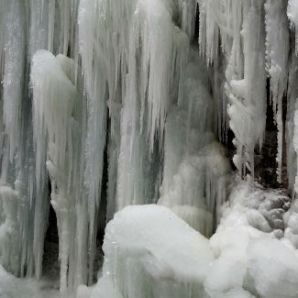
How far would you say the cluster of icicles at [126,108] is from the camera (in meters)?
3.76

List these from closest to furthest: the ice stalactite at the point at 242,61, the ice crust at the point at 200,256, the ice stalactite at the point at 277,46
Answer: the ice crust at the point at 200,256
the ice stalactite at the point at 277,46
the ice stalactite at the point at 242,61

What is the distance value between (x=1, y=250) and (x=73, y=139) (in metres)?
1.18

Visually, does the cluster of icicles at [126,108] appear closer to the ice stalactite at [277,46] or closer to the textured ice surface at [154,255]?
the ice stalactite at [277,46]

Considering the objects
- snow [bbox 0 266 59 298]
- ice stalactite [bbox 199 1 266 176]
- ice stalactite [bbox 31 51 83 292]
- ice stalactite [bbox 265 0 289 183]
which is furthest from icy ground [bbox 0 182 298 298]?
snow [bbox 0 266 59 298]

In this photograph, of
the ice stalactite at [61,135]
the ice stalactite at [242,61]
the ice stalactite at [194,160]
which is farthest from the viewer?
the ice stalactite at [61,135]

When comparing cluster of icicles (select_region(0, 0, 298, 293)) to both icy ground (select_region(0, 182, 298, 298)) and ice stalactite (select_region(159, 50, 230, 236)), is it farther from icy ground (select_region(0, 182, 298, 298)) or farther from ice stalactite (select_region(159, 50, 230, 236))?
icy ground (select_region(0, 182, 298, 298))

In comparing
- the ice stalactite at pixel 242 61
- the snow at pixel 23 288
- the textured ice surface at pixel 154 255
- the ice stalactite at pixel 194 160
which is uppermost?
the ice stalactite at pixel 242 61

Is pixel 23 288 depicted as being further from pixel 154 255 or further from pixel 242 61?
pixel 242 61

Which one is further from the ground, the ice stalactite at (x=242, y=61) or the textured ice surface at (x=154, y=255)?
the ice stalactite at (x=242, y=61)

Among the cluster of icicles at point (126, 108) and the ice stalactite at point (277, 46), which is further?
the cluster of icicles at point (126, 108)

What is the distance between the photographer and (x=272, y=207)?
12.4ft

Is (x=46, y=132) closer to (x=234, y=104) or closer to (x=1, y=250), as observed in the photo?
(x=1, y=250)

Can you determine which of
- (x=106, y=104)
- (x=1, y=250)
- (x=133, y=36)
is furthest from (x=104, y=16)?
(x=1, y=250)

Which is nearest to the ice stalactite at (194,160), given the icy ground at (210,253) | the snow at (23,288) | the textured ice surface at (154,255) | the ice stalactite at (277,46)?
the icy ground at (210,253)
